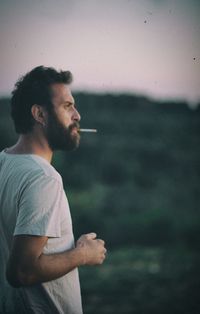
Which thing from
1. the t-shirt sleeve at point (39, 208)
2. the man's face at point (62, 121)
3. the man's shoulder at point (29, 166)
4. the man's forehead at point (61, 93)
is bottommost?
the t-shirt sleeve at point (39, 208)

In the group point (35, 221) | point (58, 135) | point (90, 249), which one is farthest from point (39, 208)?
point (58, 135)

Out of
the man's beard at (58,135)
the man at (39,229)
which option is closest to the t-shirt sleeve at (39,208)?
the man at (39,229)

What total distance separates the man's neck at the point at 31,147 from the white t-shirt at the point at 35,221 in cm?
4

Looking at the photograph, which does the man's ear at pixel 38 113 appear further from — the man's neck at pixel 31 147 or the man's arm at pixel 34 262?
the man's arm at pixel 34 262

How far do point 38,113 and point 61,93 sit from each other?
0.09 meters

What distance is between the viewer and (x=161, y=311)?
403 cm

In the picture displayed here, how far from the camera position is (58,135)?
184 centimetres

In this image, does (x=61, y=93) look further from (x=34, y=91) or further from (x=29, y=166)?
(x=29, y=166)

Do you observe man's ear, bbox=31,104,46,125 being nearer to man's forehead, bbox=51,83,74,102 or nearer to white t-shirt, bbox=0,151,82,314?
man's forehead, bbox=51,83,74,102

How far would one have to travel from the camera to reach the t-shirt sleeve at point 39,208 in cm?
155

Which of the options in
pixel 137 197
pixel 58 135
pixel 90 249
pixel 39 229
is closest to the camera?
pixel 39 229

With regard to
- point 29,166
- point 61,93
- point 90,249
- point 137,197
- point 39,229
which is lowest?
point 137,197

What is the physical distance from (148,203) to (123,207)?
1.19ft

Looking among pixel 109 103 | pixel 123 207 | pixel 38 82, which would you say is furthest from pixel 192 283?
pixel 109 103
